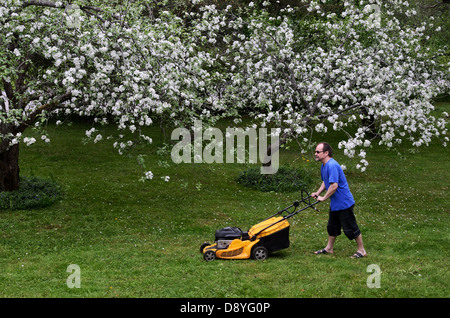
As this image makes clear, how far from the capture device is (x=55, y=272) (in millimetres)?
7340

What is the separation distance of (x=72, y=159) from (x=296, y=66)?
29.7ft

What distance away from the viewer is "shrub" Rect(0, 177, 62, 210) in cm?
1124

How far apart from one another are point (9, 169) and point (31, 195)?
0.80 m

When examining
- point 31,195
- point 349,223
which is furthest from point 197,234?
point 31,195

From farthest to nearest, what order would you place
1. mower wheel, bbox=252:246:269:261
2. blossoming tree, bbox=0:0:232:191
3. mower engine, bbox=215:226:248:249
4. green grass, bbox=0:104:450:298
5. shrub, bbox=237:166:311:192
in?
shrub, bbox=237:166:311:192
blossoming tree, bbox=0:0:232:191
mower engine, bbox=215:226:248:249
mower wheel, bbox=252:246:269:261
green grass, bbox=0:104:450:298

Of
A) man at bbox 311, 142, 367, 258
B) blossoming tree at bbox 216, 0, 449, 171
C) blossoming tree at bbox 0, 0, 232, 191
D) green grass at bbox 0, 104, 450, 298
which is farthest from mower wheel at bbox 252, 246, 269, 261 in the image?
blossoming tree at bbox 216, 0, 449, 171

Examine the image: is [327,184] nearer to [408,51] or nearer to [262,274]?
[262,274]

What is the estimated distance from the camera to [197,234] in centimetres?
978

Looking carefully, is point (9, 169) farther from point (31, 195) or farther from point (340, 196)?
point (340, 196)

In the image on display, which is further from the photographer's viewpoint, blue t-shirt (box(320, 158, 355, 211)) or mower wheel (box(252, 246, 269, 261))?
mower wheel (box(252, 246, 269, 261))

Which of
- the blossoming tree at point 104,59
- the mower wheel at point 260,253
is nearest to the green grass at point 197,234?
the mower wheel at point 260,253

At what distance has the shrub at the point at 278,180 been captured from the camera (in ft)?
44.4

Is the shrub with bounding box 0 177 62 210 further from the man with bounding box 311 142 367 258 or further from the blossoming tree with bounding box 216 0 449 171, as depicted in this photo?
the man with bounding box 311 142 367 258

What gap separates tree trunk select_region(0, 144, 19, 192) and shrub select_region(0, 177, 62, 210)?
0.68ft
